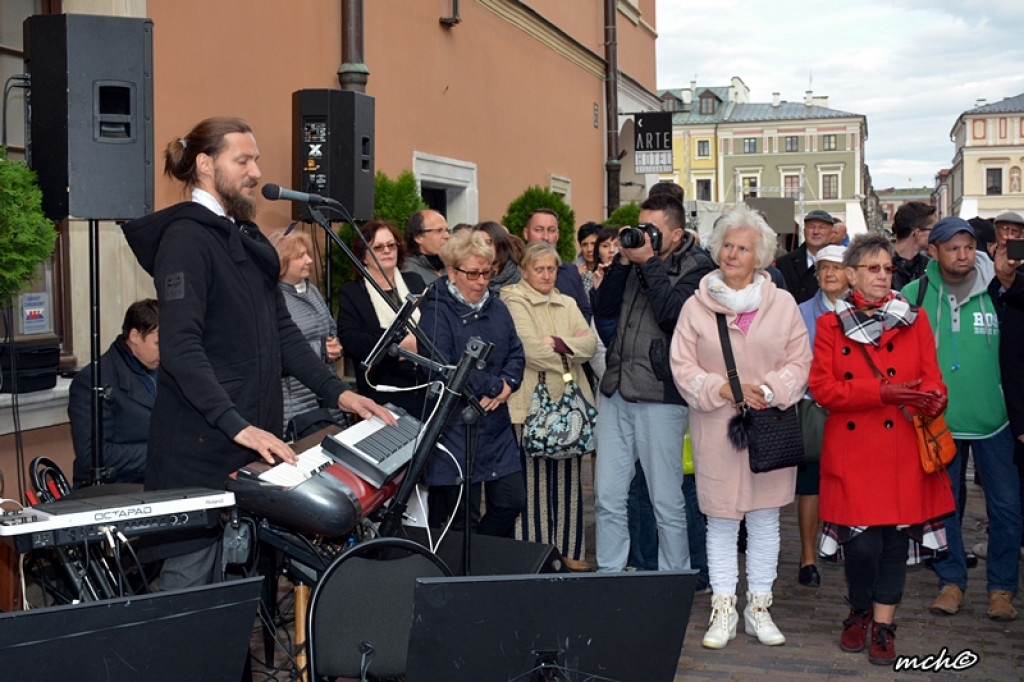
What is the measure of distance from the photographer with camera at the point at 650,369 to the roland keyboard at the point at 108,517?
2.67 metres

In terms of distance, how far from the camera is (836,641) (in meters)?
→ 5.08

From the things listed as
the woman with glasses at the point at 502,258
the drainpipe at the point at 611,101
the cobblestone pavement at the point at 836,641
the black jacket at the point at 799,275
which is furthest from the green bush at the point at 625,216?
the cobblestone pavement at the point at 836,641

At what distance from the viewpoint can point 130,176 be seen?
498 cm

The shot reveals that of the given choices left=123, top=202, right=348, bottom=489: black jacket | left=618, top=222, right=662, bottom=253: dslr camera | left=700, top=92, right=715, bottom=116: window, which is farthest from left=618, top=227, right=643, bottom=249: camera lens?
left=700, top=92, right=715, bottom=116: window

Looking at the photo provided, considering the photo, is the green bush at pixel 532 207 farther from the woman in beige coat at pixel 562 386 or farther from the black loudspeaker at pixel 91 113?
the black loudspeaker at pixel 91 113

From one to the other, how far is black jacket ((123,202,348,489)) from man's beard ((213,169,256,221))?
50mm

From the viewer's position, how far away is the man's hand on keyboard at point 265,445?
3.26 meters

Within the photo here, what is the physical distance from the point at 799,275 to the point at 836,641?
3.35 meters

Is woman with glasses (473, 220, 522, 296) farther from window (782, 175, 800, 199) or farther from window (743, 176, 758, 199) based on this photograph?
window (782, 175, 800, 199)

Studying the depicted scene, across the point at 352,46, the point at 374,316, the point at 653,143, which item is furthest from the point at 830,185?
the point at 374,316

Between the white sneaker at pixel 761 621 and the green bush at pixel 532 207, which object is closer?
the white sneaker at pixel 761 621

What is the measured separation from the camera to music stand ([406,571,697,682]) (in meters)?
2.80

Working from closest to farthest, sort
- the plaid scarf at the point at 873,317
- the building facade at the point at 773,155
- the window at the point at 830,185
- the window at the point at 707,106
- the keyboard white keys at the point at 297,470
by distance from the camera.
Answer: the keyboard white keys at the point at 297,470
the plaid scarf at the point at 873,317
the building facade at the point at 773,155
the window at the point at 830,185
the window at the point at 707,106

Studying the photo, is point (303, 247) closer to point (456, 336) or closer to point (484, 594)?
point (456, 336)
